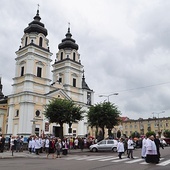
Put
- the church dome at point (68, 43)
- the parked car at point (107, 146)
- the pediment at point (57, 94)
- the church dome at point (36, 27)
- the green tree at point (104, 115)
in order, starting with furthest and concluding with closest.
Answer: the church dome at point (68, 43) → the pediment at point (57, 94) → the church dome at point (36, 27) → the green tree at point (104, 115) → the parked car at point (107, 146)

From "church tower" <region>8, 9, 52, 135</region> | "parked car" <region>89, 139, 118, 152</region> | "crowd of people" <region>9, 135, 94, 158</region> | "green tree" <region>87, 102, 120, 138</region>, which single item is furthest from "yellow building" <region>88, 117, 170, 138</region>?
"crowd of people" <region>9, 135, 94, 158</region>

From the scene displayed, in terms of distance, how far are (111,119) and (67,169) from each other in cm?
2709

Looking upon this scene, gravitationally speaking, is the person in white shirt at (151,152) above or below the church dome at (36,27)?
below

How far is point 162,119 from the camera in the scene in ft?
316

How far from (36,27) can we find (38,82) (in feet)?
40.7

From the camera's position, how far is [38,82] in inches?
1890

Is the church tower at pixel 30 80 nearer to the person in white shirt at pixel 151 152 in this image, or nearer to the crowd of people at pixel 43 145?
the crowd of people at pixel 43 145

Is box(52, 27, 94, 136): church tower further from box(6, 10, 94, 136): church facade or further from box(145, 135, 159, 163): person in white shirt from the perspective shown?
box(145, 135, 159, 163): person in white shirt

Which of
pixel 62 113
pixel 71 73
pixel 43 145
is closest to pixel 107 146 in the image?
pixel 43 145

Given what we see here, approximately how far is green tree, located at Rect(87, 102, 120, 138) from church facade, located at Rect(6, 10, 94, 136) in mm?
9700

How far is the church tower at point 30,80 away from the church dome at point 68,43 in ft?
24.4

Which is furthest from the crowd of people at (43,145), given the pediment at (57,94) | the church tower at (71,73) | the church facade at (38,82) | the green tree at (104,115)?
the church tower at (71,73)

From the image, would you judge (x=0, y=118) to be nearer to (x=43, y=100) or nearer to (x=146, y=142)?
(x=43, y=100)

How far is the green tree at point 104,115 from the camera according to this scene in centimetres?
3747
